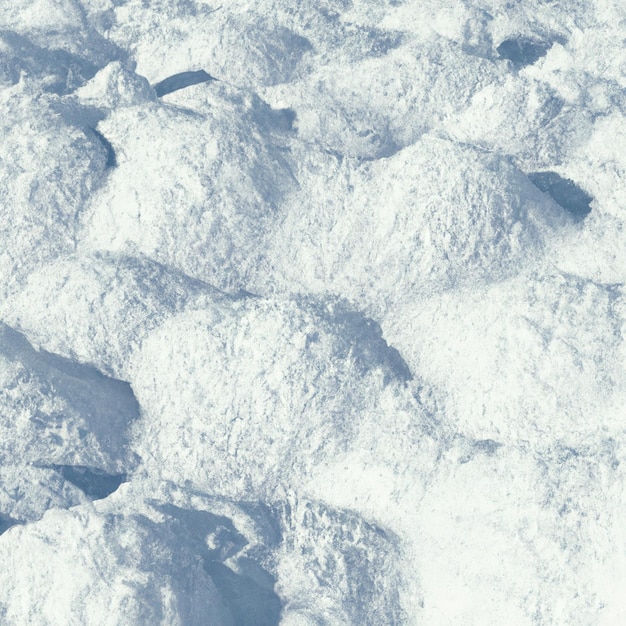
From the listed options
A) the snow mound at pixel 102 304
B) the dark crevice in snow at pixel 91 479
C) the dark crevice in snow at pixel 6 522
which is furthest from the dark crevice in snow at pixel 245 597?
the snow mound at pixel 102 304

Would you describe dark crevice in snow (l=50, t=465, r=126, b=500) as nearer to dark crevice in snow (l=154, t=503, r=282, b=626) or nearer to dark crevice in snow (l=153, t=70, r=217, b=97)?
dark crevice in snow (l=154, t=503, r=282, b=626)

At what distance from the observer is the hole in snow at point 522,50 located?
22.3ft

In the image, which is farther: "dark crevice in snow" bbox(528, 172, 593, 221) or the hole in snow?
the hole in snow

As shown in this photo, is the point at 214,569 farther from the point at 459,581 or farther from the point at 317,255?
the point at 317,255

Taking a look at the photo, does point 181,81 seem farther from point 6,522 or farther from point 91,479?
point 6,522

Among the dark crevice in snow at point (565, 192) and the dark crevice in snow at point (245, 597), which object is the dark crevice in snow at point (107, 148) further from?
the dark crevice in snow at point (565, 192)

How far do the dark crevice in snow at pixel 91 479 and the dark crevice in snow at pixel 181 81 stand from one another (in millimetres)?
2803

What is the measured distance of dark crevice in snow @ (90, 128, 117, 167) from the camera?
6086 mm

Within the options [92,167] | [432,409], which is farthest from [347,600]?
[92,167]

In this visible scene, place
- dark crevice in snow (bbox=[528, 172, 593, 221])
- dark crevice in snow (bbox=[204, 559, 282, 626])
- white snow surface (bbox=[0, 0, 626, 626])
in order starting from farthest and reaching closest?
1. dark crevice in snow (bbox=[528, 172, 593, 221])
2. dark crevice in snow (bbox=[204, 559, 282, 626])
3. white snow surface (bbox=[0, 0, 626, 626])

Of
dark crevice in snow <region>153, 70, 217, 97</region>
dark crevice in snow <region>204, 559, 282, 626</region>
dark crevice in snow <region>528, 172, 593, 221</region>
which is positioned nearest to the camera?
dark crevice in snow <region>204, 559, 282, 626</region>

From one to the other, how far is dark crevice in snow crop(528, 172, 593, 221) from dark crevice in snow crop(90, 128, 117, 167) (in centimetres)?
284

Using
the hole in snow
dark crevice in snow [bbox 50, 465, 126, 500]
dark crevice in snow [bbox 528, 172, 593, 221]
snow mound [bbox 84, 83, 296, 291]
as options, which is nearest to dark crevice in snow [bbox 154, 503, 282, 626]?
dark crevice in snow [bbox 50, 465, 126, 500]

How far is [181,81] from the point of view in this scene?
6.68 m
